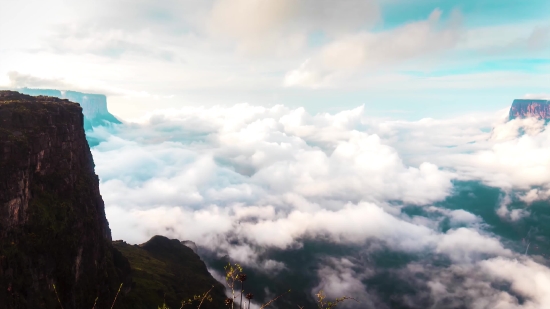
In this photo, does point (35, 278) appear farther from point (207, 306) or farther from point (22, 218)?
point (207, 306)

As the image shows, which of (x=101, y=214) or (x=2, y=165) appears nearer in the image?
(x=2, y=165)

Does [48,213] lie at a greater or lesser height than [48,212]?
lesser

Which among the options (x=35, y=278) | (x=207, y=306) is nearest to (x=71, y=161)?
(x=35, y=278)

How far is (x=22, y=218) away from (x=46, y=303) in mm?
26663

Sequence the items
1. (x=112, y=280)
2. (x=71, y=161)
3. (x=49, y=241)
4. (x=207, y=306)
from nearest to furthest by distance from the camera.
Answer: (x=49, y=241) → (x=71, y=161) → (x=112, y=280) → (x=207, y=306)

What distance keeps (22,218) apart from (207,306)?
12786 cm

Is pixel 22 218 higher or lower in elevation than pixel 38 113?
lower

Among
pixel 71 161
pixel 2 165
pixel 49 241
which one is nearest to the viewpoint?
pixel 2 165

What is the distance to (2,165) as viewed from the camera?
293 feet

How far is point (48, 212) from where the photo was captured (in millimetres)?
100125

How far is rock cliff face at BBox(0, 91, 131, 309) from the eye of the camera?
8812 centimetres

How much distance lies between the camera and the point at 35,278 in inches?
3602

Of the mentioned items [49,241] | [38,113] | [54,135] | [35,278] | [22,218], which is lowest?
[35,278]

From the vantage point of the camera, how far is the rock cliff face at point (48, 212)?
8812cm
